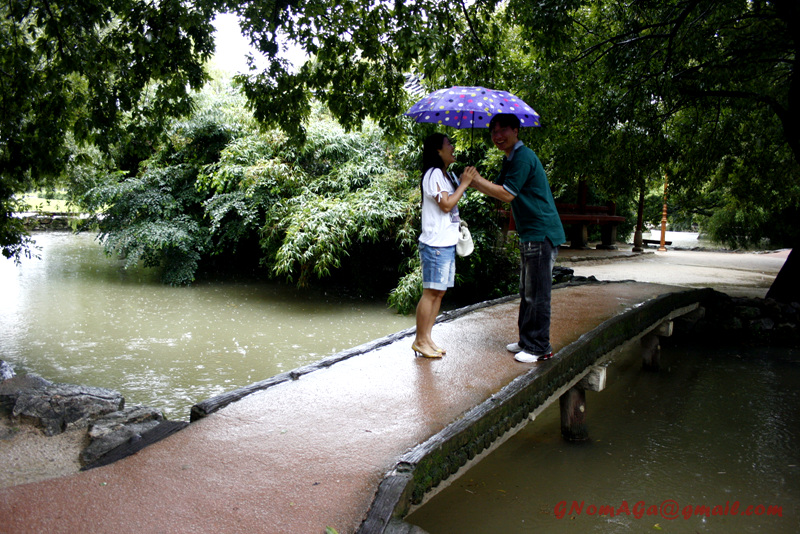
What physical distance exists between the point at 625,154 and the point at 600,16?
2363 millimetres

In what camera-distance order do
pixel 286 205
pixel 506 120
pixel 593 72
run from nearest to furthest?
pixel 506 120 → pixel 593 72 → pixel 286 205

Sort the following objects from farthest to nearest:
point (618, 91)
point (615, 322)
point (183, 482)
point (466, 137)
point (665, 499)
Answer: point (618, 91) → point (466, 137) → point (615, 322) → point (665, 499) → point (183, 482)

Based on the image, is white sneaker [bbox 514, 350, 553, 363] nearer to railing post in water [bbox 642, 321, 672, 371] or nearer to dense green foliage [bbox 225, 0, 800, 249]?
dense green foliage [bbox 225, 0, 800, 249]

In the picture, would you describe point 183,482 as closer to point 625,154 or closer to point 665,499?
point 665,499

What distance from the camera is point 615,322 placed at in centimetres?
580

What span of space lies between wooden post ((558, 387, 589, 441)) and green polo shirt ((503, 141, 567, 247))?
6.64ft

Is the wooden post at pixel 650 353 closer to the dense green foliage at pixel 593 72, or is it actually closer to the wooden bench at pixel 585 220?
the dense green foliage at pixel 593 72

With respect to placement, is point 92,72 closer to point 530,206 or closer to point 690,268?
point 530,206

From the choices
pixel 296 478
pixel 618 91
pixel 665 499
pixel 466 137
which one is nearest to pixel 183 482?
pixel 296 478

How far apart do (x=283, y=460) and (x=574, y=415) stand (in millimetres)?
3551

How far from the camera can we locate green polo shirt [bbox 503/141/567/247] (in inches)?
157

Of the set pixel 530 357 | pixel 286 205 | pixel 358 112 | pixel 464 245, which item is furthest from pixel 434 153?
pixel 286 205

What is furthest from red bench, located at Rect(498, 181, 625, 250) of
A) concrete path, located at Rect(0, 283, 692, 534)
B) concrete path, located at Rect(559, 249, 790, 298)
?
concrete path, located at Rect(0, 283, 692, 534)

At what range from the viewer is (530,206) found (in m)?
4.10
